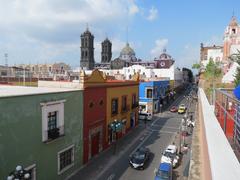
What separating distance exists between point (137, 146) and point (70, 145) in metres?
9.63

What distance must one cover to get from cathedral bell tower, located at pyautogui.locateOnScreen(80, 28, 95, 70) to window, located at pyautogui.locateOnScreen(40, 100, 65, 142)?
236 ft

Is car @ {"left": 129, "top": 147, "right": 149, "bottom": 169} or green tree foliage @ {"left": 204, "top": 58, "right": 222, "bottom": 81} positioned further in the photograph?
green tree foliage @ {"left": 204, "top": 58, "right": 222, "bottom": 81}

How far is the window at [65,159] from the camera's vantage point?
49.8 ft

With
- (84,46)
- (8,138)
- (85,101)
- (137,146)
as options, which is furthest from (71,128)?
(84,46)

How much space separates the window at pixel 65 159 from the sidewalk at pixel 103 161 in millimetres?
1013

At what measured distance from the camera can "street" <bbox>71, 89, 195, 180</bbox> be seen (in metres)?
16.8

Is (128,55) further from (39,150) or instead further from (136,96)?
(39,150)

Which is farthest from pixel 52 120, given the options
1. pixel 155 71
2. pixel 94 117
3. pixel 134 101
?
pixel 155 71

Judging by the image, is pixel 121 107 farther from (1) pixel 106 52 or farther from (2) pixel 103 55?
(2) pixel 103 55

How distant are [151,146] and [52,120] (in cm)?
1329

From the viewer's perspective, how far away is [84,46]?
3428 inches


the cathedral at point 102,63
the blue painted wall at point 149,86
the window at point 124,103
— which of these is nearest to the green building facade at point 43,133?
the window at point 124,103

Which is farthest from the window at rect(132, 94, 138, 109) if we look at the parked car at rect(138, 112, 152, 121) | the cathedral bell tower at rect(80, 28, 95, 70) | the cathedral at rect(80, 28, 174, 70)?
the cathedral bell tower at rect(80, 28, 95, 70)

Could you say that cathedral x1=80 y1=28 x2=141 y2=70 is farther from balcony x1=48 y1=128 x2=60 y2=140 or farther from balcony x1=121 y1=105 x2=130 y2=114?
balcony x1=48 y1=128 x2=60 y2=140
